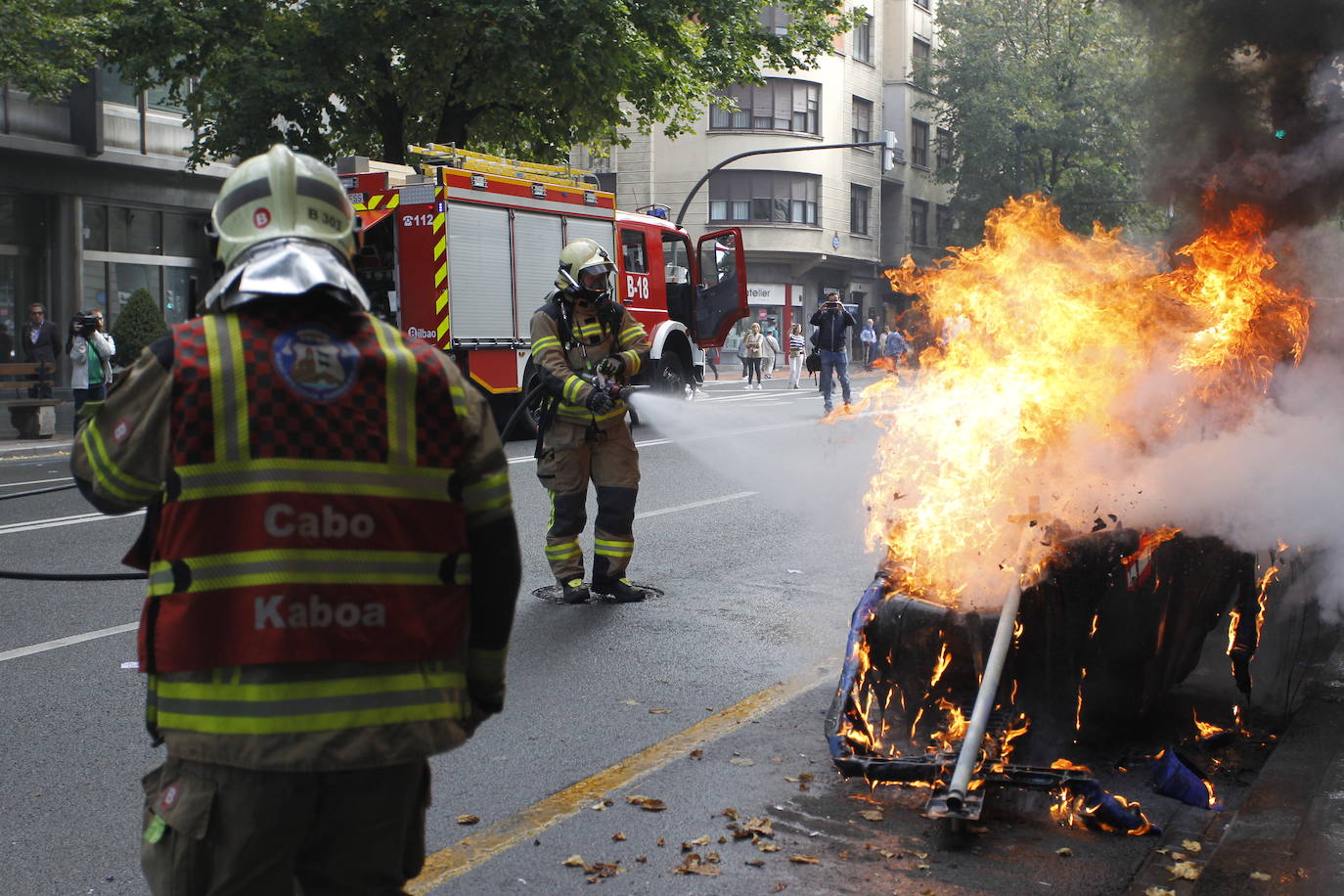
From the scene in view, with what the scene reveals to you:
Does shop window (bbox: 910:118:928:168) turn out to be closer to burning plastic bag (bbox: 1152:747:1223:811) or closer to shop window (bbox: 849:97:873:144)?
shop window (bbox: 849:97:873:144)

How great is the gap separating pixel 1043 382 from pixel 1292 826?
64.8 inches

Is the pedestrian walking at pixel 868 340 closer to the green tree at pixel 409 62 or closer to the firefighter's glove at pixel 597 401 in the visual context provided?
the green tree at pixel 409 62

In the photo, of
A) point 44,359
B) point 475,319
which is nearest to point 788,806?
point 475,319

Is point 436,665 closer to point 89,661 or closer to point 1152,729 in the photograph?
point 1152,729

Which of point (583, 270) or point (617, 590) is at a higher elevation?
point (583, 270)

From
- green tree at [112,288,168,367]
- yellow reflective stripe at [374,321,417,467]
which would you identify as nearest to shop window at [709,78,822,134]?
green tree at [112,288,168,367]

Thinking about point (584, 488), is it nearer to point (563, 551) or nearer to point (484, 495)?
point (563, 551)

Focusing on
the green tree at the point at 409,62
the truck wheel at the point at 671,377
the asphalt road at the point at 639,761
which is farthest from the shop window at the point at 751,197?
the asphalt road at the point at 639,761

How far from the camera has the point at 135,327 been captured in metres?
20.5

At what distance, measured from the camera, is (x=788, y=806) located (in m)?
4.19

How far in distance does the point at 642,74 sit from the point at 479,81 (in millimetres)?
2377

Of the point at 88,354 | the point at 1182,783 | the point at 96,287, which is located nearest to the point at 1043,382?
the point at 1182,783

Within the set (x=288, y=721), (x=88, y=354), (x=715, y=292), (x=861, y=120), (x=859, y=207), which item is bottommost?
(x=288, y=721)

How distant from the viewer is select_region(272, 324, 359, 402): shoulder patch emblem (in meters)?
2.05
